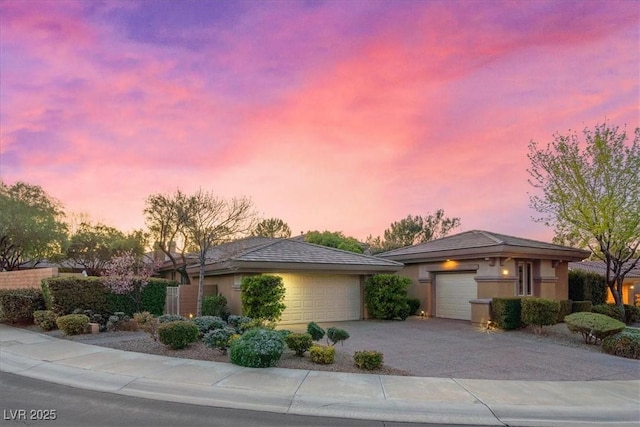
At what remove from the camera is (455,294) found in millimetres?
21359

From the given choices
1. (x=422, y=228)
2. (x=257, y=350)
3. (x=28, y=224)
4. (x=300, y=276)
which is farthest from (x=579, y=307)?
(x=422, y=228)

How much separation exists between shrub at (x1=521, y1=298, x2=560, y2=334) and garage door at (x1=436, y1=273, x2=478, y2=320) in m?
3.43

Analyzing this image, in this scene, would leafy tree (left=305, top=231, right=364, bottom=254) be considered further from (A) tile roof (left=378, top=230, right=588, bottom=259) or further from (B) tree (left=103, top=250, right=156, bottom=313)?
(B) tree (left=103, top=250, right=156, bottom=313)

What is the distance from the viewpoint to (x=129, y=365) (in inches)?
384

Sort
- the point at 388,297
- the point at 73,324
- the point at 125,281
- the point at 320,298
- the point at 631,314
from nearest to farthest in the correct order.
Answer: the point at 73,324, the point at 125,281, the point at 320,298, the point at 388,297, the point at 631,314

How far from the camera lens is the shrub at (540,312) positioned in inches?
639

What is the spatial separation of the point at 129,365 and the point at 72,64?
10.6 metres

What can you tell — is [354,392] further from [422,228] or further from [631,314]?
[422,228]

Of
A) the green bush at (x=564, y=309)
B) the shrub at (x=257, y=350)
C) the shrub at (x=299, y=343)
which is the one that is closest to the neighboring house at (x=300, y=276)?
the green bush at (x=564, y=309)

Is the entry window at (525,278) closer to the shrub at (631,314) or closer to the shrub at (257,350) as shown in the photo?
the shrub at (631,314)

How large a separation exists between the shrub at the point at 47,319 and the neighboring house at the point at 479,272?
16.3 m

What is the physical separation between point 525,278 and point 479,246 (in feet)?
10.2

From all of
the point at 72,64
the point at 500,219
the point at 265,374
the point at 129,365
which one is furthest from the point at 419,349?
the point at 500,219

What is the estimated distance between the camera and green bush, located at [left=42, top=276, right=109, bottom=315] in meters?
15.9
